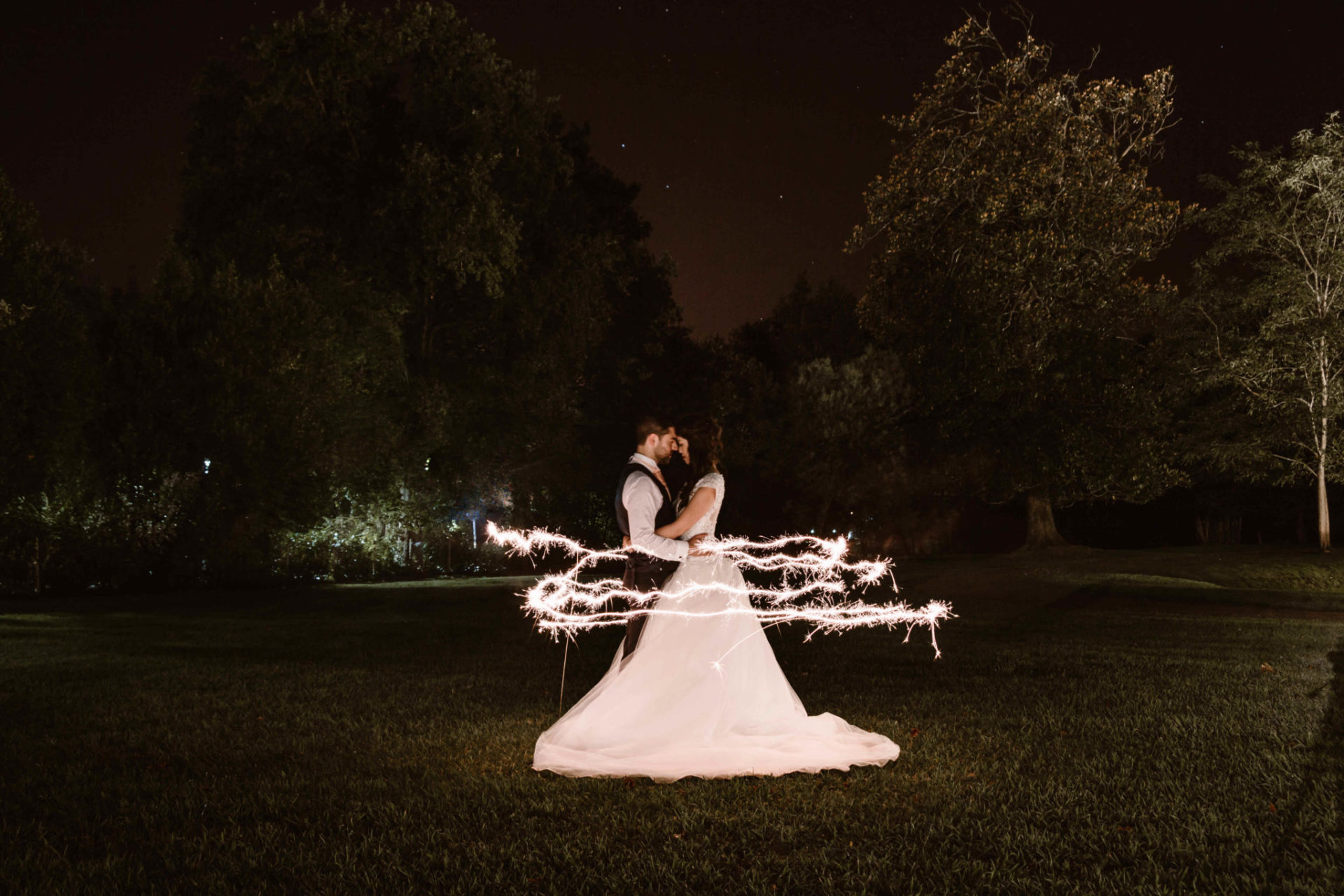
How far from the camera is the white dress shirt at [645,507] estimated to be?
6.73 metres

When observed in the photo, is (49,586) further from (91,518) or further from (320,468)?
(320,468)

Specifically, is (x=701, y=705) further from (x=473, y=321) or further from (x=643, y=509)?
(x=473, y=321)

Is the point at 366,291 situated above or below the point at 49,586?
above

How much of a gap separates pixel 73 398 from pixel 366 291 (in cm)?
790

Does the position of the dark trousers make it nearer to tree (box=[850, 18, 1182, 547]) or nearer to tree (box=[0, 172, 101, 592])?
tree (box=[850, 18, 1182, 547])

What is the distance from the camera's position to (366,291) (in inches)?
1092

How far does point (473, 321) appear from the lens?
30438 millimetres

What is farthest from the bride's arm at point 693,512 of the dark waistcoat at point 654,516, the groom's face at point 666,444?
the groom's face at point 666,444

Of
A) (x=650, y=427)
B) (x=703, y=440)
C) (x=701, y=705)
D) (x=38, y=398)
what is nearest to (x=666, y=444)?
(x=650, y=427)

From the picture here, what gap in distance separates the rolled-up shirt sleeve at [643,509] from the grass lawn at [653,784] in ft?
4.96

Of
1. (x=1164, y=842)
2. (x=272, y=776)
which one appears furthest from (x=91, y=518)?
(x=1164, y=842)

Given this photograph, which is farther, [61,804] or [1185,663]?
[1185,663]

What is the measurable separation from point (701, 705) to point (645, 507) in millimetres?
1344

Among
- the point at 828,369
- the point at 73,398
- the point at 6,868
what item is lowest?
the point at 6,868
